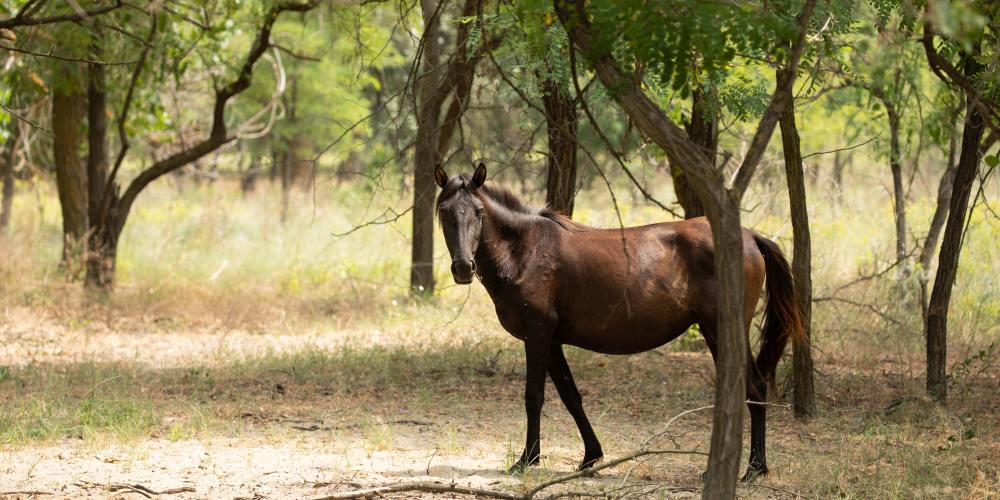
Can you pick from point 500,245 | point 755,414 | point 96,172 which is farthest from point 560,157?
point 96,172

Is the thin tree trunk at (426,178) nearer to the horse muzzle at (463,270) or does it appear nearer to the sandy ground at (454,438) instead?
the sandy ground at (454,438)

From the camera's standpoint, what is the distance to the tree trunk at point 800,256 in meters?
7.72

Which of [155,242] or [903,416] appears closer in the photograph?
[903,416]

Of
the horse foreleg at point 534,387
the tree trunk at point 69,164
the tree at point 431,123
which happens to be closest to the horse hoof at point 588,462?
the horse foreleg at point 534,387

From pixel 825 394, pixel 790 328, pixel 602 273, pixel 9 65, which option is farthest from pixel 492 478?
pixel 9 65

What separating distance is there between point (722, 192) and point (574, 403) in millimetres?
2637

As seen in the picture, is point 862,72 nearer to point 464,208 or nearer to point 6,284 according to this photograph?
point 464,208

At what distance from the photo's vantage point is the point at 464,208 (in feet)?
20.8

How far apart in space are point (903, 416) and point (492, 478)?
3.48 meters

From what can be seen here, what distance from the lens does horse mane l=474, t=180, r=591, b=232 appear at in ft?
21.9

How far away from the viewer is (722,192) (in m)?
4.36

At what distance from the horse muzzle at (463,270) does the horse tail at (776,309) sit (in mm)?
1886

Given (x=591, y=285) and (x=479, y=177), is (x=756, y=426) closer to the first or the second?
(x=591, y=285)

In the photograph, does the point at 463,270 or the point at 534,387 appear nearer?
the point at 463,270
